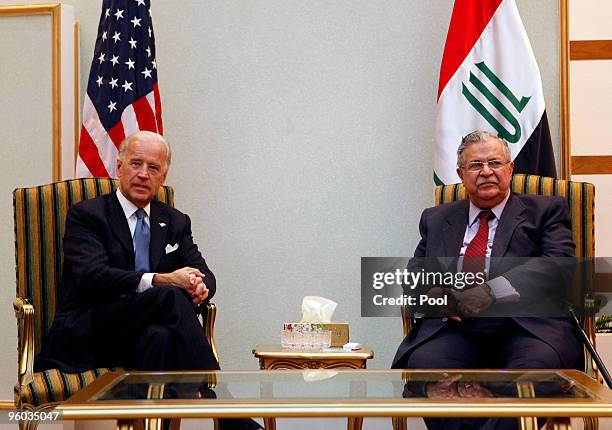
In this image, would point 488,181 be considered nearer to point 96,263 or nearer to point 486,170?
point 486,170

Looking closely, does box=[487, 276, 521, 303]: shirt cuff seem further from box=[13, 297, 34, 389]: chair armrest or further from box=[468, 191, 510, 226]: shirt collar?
box=[13, 297, 34, 389]: chair armrest

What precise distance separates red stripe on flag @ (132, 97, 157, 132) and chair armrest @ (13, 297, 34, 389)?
1377mm

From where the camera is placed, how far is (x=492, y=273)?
3635mm

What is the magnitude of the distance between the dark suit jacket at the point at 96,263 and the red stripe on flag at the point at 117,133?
0.78 meters

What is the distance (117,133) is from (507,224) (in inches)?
81.3

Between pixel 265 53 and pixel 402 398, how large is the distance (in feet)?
9.89

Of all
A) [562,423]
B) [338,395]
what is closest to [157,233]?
[338,395]

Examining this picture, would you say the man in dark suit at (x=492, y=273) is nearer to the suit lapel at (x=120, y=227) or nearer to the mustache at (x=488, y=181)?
the mustache at (x=488, y=181)

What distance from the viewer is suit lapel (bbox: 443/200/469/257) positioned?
377cm

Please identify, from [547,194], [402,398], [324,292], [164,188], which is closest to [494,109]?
[547,194]

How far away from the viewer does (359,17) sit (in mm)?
4867

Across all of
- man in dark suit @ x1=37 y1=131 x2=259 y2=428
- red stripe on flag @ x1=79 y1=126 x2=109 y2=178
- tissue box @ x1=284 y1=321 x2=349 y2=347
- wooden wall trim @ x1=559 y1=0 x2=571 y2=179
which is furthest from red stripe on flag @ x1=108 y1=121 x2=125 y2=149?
wooden wall trim @ x1=559 y1=0 x2=571 y2=179

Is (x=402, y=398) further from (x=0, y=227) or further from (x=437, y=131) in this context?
(x=0, y=227)

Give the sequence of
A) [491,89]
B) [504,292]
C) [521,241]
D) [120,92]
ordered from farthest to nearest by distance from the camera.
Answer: [120,92] < [491,89] < [521,241] < [504,292]
